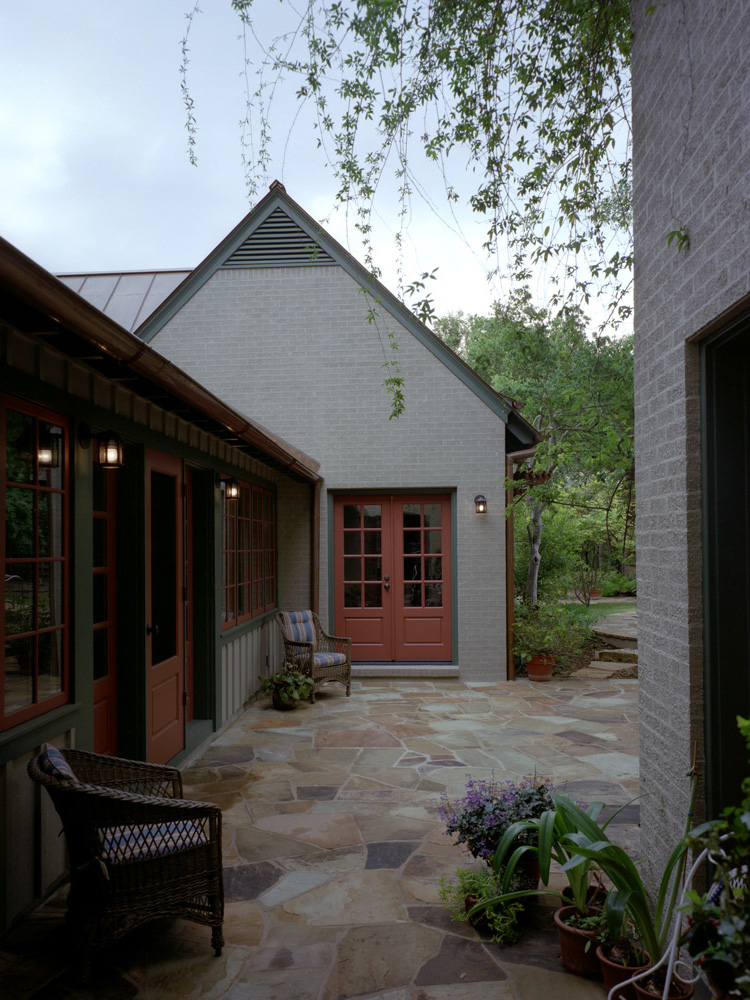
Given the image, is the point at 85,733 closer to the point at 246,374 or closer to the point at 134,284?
the point at 246,374

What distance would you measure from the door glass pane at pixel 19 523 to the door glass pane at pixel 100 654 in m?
1.30

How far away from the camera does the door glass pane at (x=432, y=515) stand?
30.4 ft

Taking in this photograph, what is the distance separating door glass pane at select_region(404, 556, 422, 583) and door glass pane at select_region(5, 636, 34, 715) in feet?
20.5

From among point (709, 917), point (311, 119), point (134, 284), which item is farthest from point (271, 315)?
point (709, 917)

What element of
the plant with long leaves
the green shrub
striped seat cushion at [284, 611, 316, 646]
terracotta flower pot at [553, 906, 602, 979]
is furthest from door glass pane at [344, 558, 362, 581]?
the green shrub

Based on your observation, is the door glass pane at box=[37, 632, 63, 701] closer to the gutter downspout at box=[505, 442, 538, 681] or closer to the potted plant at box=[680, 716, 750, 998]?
the potted plant at box=[680, 716, 750, 998]

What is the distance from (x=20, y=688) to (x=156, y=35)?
10.9ft

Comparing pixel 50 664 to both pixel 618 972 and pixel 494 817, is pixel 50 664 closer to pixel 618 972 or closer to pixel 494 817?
pixel 494 817

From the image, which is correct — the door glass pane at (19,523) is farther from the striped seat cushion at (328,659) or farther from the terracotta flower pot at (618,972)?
the striped seat cushion at (328,659)

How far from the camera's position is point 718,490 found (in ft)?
8.17

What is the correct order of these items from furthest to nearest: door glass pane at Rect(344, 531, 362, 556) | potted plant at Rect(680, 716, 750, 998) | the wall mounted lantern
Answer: door glass pane at Rect(344, 531, 362, 556) < the wall mounted lantern < potted plant at Rect(680, 716, 750, 998)

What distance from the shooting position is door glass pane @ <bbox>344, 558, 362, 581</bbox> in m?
9.34

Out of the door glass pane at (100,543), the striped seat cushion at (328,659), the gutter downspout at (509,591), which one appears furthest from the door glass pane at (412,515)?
the door glass pane at (100,543)

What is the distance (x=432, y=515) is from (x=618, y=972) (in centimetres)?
688
